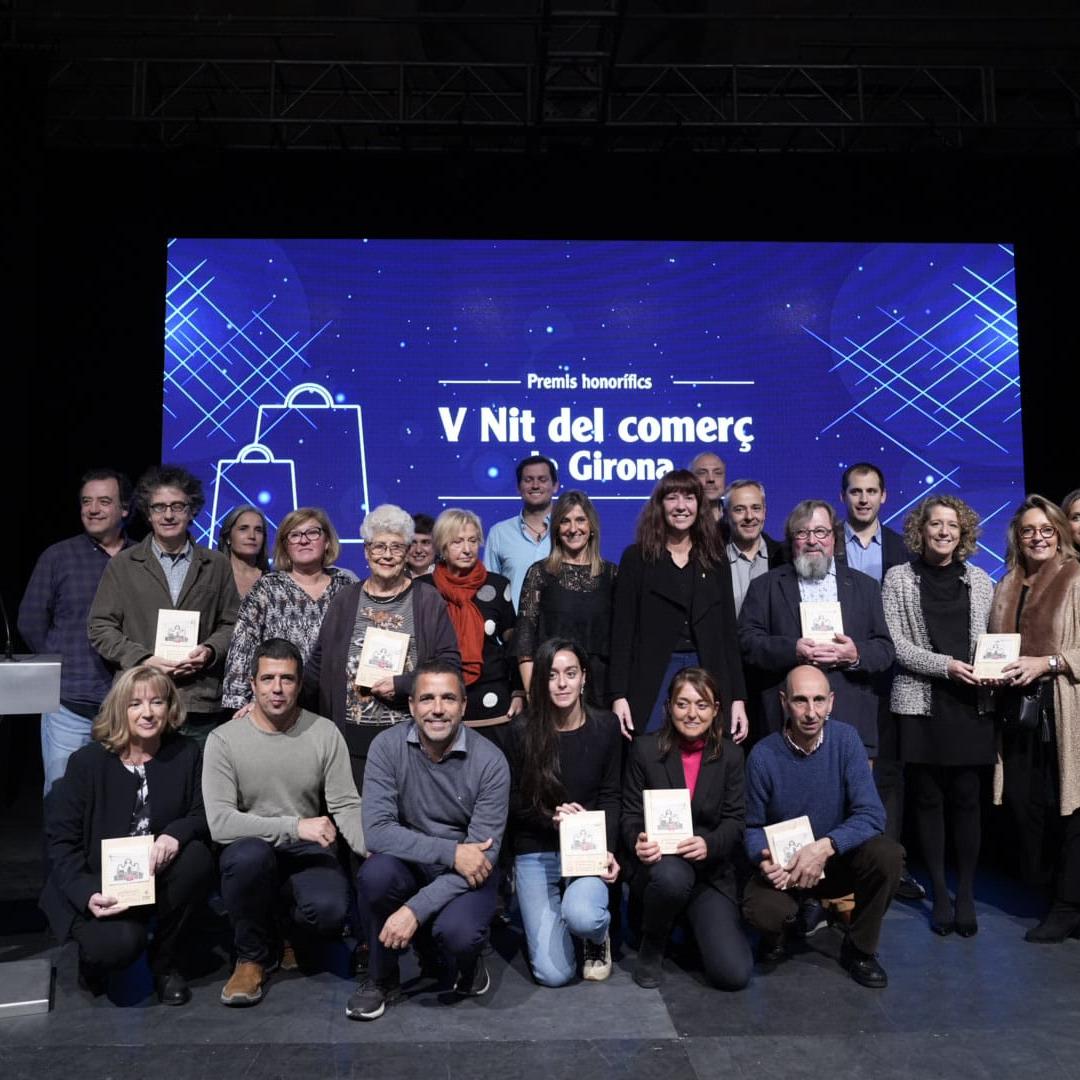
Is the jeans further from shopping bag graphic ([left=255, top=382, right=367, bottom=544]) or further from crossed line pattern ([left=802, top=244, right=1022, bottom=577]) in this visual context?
crossed line pattern ([left=802, top=244, right=1022, bottom=577])

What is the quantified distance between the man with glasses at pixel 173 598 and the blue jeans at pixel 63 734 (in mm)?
241

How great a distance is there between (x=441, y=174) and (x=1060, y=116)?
4.73m

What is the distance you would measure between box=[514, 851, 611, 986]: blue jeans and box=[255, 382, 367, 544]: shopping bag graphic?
10.5 ft

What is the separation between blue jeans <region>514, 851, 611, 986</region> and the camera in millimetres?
3387

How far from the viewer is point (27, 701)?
123 inches

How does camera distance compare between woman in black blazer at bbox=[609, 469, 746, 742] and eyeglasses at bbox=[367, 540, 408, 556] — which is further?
woman in black blazer at bbox=[609, 469, 746, 742]

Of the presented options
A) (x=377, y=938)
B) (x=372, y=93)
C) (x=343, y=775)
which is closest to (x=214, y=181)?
(x=372, y=93)

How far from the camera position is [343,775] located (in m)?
3.55

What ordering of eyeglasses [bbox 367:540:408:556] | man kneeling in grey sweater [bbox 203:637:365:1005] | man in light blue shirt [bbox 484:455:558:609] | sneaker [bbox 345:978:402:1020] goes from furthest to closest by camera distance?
man in light blue shirt [bbox 484:455:558:609] → eyeglasses [bbox 367:540:408:556] → man kneeling in grey sweater [bbox 203:637:365:1005] → sneaker [bbox 345:978:402:1020]

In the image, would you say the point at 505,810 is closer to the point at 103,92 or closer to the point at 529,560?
the point at 529,560

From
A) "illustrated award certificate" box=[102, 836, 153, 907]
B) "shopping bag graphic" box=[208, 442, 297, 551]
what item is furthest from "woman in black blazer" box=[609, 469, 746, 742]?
"shopping bag graphic" box=[208, 442, 297, 551]

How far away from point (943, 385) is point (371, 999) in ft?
16.4

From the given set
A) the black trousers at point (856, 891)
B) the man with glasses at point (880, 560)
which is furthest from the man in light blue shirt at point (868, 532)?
the black trousers at point (856, 891)

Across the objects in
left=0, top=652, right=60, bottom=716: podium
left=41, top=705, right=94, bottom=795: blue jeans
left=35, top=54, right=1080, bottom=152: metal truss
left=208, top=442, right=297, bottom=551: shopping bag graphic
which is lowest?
left=41, top=705, right=94, bottom=795: blue jeans
